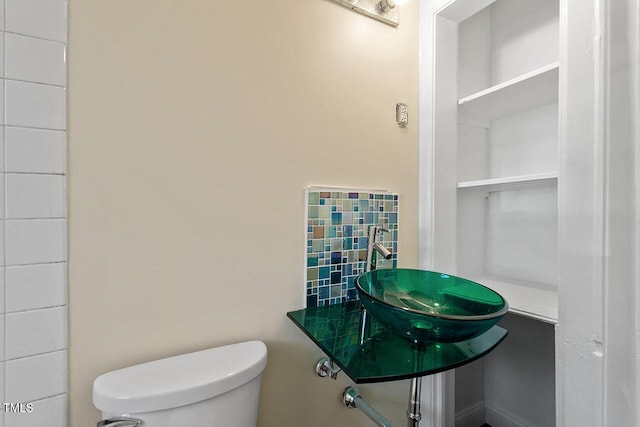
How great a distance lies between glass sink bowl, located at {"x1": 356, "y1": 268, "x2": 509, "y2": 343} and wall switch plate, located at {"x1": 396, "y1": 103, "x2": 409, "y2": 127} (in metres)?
0.63

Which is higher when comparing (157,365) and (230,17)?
(230,17)

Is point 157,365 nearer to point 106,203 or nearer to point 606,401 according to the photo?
point 106,203

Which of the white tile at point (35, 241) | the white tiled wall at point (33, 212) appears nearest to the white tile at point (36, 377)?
the white tiled wall at point (33, 212)

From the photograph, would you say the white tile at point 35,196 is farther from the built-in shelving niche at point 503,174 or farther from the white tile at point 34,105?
the built-in shelving niche at point 503,174

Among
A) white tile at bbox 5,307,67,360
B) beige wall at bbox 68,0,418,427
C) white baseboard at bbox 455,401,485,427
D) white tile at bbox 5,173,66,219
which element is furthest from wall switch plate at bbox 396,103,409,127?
white baseboard at bbox 455,401,485,427

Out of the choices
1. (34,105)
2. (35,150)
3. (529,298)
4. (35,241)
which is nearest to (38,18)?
(34,105)

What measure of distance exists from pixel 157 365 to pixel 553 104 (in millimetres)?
1735

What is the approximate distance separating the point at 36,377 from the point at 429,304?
111 cm

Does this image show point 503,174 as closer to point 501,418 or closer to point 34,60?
point 501,418

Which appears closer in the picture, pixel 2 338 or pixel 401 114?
pixel 2 338

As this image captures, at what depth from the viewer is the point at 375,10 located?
3.81ft

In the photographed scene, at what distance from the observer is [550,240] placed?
1.24 metres

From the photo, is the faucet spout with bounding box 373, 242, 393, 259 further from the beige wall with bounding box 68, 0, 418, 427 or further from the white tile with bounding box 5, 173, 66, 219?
the white tile with bounding box 5, 173, 66, 219

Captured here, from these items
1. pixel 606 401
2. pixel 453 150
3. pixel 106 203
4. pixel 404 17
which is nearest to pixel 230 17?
pixel 106 203
